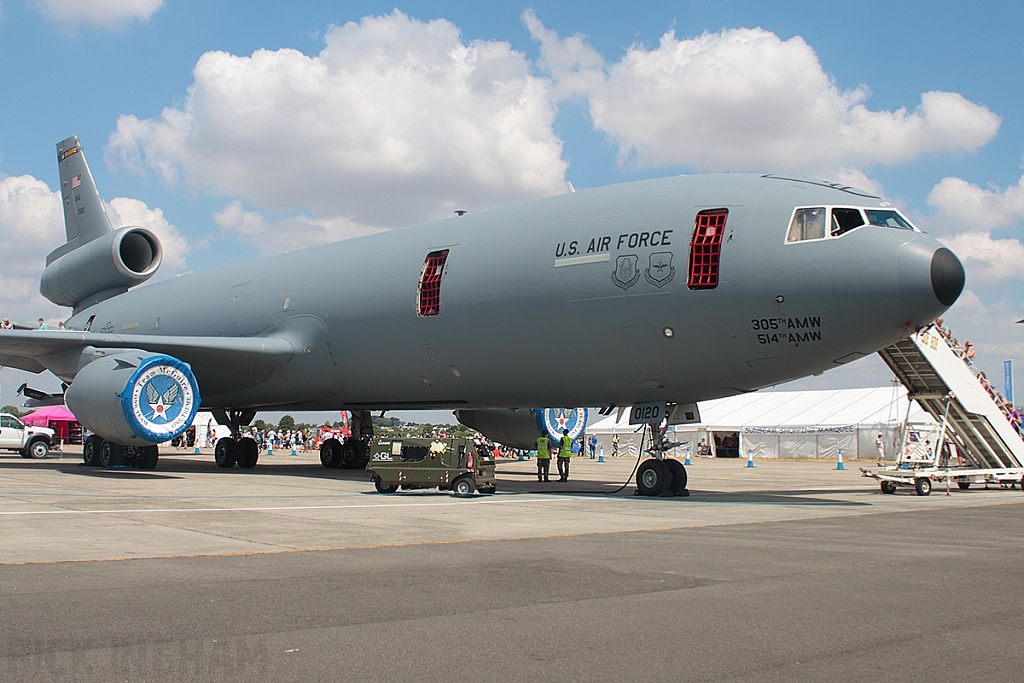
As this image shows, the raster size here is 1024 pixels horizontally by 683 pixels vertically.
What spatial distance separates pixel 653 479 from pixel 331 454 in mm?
14014

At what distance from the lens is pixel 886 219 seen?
13.6m

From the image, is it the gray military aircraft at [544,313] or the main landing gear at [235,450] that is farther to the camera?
the main landing gear at [235,450]

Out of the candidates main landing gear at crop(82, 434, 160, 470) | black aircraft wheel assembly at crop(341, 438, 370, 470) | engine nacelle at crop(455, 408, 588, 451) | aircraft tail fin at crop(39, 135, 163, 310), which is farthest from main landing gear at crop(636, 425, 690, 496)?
aircraft tail fin at crop(39, 135, 163, 310)

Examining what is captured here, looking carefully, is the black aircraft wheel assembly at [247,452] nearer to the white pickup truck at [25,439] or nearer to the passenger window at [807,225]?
the white pickup truck at [25,439]

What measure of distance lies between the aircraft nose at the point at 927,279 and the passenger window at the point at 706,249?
110 inches

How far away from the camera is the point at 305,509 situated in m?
12.9

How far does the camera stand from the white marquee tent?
45812 millimetres

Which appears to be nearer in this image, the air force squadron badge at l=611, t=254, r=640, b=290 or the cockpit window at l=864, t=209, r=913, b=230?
the cockpit window at l=864, t=209, r=913, b=230

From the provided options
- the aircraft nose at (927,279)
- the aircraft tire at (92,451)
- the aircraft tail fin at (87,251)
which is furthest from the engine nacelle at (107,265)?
the aircraft nose at (927,279)

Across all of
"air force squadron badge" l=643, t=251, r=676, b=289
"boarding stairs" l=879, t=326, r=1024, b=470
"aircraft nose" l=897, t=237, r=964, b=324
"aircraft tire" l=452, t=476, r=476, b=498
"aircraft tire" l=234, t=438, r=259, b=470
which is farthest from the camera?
"aircraft tire" l=234, t=438, r=259, b=470

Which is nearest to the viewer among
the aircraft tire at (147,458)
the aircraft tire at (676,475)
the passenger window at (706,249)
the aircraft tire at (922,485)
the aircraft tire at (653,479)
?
the passenger window at (706,249)

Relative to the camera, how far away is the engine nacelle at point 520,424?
2464cm

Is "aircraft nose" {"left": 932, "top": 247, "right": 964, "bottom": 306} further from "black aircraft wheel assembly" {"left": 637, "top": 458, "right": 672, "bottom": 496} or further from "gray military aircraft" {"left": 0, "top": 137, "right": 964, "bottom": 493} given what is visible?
"black aircraft wheel assembly" {"left": 637, "top": 458, "right": 672, "bottom": 496}

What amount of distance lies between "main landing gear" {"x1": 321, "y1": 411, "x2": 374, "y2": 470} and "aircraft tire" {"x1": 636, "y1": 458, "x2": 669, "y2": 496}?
490 inches
